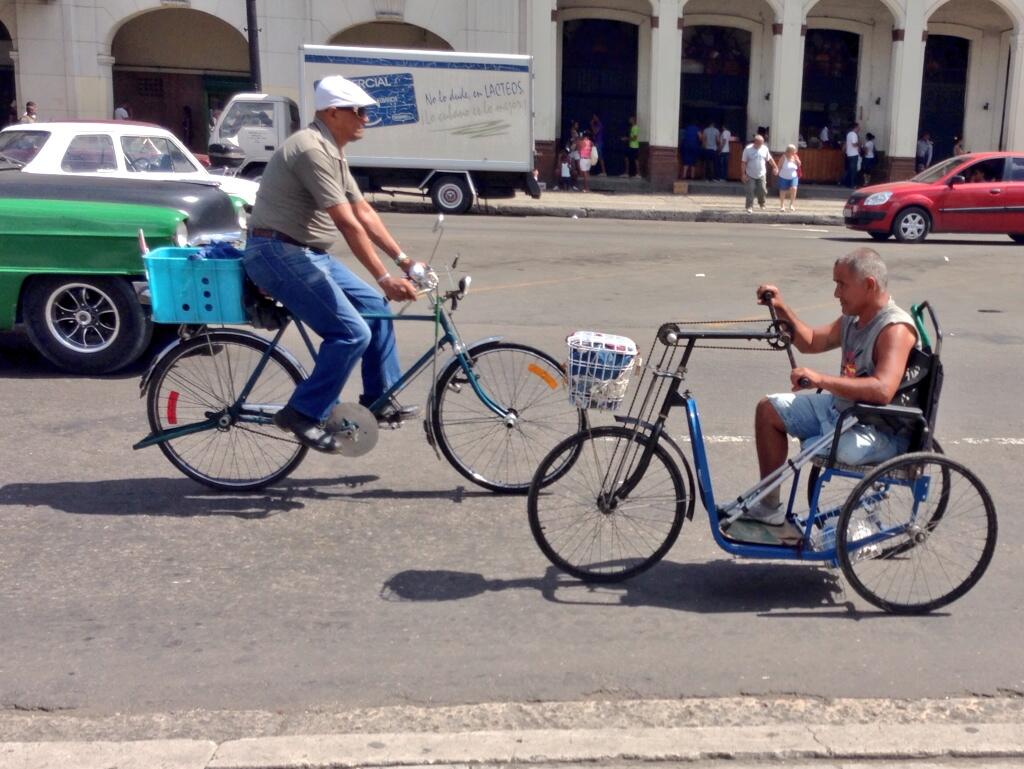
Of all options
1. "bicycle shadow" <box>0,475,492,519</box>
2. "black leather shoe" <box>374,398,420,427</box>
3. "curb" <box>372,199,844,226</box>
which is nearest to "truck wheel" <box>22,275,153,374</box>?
"bicycle shadow" <box>0,475,492,519</box>

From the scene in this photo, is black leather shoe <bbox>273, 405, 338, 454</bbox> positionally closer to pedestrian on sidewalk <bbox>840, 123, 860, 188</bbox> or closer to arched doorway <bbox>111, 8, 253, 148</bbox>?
pedestrian on sidewalk <bbox>840, 123, 860, 188</bbox>

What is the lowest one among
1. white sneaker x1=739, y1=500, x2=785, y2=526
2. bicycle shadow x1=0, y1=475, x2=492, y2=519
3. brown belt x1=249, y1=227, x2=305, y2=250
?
bicycle shadow x1=0, y1=475, x2=492, y2=519

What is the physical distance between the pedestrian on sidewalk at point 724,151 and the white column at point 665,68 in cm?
162

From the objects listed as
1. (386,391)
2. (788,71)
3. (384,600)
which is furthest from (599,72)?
(384,600)

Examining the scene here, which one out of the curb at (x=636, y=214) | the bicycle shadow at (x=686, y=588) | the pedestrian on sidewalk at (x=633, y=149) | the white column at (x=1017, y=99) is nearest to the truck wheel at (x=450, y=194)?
the curb at (x=636, y=214)

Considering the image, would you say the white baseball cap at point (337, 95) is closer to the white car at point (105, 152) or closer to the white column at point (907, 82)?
the white car at point (105, 152)

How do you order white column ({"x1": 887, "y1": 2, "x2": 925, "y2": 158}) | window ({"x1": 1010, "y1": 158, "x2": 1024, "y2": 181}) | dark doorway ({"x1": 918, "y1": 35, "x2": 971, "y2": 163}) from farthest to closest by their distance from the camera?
1. dark doorway ({"x1": 918, "y1": 35, "x2": 971, "y2": 163})
2. white column ({"x1": 887, "y1": 2, "x2": 925, "y2": 158})
3. window ({"x1": 1010, "y1": 158, "x2": 1024, "y2": 181})

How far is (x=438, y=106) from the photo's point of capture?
23.0 meters

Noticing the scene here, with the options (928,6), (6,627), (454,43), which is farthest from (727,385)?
(928,6)

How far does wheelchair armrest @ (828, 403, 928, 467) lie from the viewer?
14.5 ft

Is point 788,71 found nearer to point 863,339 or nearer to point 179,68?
point 179,68

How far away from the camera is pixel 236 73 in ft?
102

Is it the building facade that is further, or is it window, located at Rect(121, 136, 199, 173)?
the building facade

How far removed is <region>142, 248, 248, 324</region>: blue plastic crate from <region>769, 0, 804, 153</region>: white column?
26217mm
